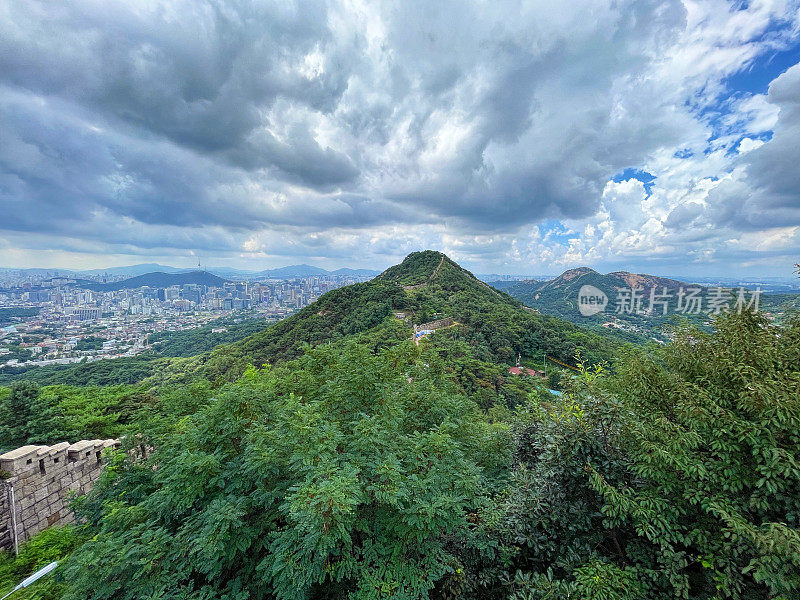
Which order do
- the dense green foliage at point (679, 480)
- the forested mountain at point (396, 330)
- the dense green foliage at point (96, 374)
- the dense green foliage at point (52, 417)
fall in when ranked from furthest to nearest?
the forested mountain at point (396, 330)
the dense green foliage at point (96, 374)
the dense green foliage at point (52, 417)
the dense green foliage at point (679, 480)

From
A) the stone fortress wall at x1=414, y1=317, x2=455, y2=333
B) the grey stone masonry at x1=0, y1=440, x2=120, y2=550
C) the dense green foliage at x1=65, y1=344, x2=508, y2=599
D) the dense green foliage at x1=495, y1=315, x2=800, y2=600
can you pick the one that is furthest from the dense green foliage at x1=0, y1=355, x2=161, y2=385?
the dense green foliage at x1=495, y1=315, x2=800, y2=600

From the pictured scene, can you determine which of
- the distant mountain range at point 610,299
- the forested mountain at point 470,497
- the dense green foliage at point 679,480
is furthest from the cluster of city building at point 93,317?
the distant mountain range at point 610,299

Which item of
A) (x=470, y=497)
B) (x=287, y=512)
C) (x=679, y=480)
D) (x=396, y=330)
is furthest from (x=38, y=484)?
(x=396, y=330)

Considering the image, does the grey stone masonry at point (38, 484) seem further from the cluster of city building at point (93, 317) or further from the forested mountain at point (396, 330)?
the cluster of city building at point (93, 317)

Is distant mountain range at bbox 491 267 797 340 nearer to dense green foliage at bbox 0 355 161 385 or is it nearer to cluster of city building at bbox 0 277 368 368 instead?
dense green foliage at bbox 0 355 161 385

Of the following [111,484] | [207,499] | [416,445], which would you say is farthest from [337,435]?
[111,484]

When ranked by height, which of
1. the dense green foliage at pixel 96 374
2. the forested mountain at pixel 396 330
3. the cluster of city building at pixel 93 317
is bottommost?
the cluster of city building at pixel 93 317

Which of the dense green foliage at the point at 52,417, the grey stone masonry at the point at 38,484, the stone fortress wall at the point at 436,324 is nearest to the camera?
the grey stone masonry at the point at 38,484
